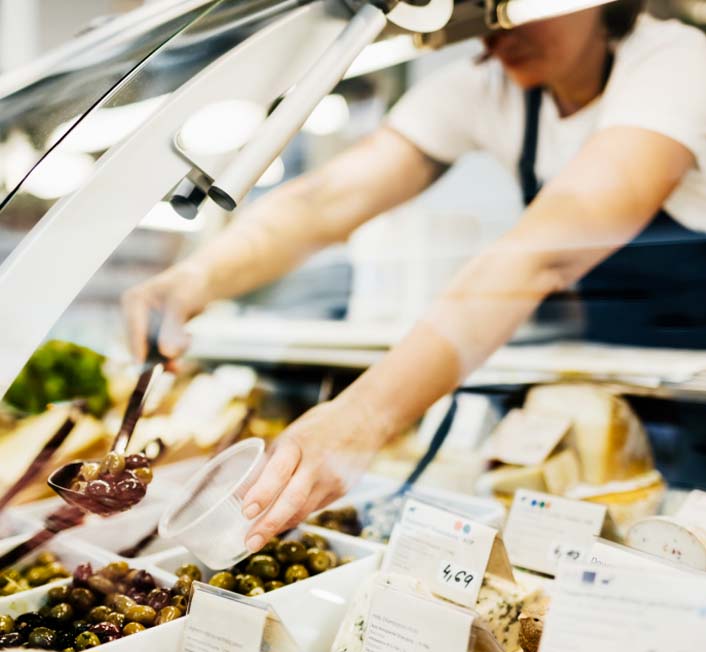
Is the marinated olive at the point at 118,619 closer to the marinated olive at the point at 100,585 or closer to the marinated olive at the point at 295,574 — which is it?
the marinated olive at the point at 100,585

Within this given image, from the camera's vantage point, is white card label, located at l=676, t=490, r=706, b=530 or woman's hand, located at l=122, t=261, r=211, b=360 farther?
woman's hand, located at l=122, t=261, r=211, b=360

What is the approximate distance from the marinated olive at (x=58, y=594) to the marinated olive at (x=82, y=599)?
1cm

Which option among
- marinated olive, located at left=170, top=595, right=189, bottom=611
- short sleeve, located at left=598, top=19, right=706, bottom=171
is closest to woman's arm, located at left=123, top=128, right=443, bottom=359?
short sleeve, located at left=598, top=19, right=706, bottom=171

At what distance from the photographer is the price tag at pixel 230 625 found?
2.80 ft

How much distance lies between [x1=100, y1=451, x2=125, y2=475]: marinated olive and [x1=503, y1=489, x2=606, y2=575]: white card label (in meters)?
0.63

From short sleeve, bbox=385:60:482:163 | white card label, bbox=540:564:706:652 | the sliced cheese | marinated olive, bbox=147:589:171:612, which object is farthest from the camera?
short sleeve, bbox=385:60:482:163

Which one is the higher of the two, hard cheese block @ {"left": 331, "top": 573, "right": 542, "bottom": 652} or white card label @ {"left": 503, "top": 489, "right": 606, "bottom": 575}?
hard cheese block @ {"left": 331, "top": 573, "right": 542, "bottom": 652}

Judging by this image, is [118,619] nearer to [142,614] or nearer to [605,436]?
[142,614]

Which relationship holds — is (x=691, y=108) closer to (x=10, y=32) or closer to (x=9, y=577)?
(x=9, y=577)

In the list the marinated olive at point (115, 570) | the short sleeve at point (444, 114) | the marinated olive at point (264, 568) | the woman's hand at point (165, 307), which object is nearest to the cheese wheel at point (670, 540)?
the marinated olive at point (264, 568)

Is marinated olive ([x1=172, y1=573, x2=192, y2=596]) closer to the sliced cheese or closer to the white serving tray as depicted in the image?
the white serving tray

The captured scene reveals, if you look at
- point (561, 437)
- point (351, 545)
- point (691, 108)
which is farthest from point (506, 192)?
point (351, 545)

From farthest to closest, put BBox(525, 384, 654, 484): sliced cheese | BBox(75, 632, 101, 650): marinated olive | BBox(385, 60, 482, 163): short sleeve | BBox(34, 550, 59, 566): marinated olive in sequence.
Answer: BBox(385, 60, 482, 163): short sleeve → BBox(525, 384, 654, 484): sliced cheese → BBox(34, 550, 59, 566): marinated olive → BBox(75, 632, 101, 650): marinated olive

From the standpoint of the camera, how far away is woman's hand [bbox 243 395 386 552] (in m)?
0.95
